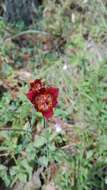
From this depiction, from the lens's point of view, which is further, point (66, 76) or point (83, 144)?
point (66, 76)

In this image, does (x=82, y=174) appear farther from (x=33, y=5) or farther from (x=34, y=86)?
(x=33, y=5)

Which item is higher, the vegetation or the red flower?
the red flower

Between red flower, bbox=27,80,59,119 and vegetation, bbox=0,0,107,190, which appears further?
vegetation, bbox=0,0,107,190

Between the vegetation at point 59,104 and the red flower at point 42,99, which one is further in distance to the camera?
the vegetation at point 59,104

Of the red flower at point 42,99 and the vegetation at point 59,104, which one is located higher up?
the red flower at point 42,99

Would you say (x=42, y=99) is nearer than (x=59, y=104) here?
Yes

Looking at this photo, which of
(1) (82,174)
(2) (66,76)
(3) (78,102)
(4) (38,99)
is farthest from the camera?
(2) (66,76)

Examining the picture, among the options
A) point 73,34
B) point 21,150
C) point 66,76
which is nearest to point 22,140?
point 21,150

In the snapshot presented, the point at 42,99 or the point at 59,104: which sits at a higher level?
the point at 42,99
